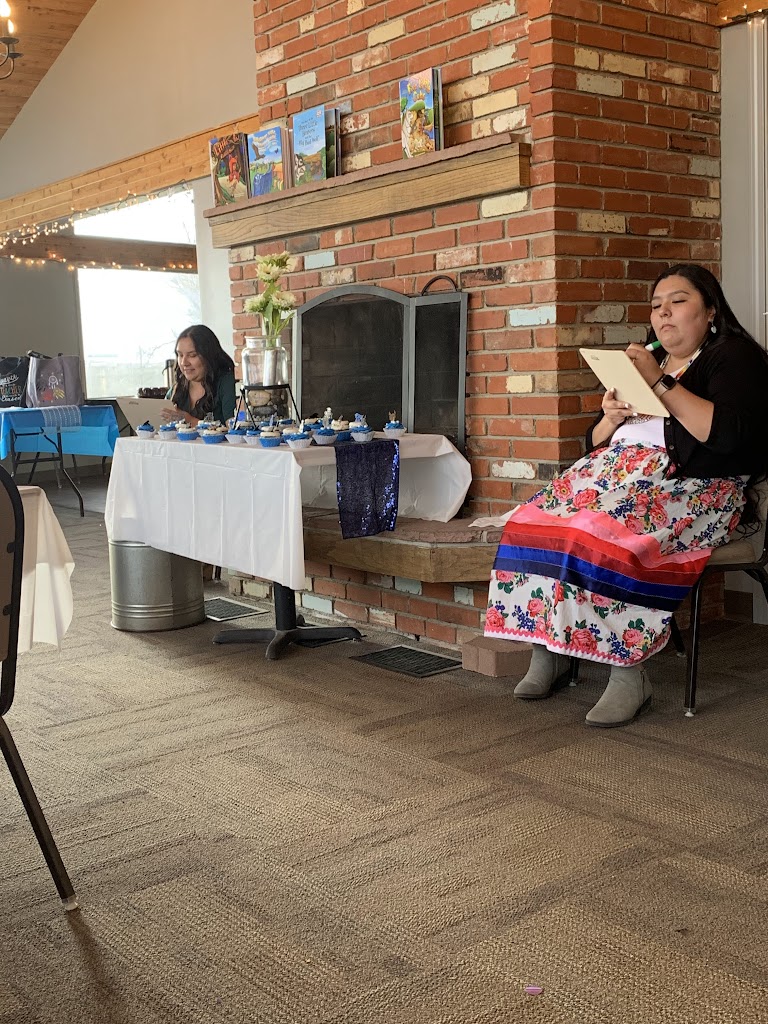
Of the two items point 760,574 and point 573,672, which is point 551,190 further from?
point 573,672

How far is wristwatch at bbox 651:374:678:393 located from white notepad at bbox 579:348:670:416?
1.7 inches

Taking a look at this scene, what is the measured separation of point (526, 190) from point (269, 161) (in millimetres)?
1470

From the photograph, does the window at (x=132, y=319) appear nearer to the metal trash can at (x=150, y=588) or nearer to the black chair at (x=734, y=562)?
the metal trash can at (x=150, y=588)

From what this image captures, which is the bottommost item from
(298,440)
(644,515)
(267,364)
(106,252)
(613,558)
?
(613,558)

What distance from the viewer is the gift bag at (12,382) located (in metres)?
8.52

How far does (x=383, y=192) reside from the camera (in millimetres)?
4246

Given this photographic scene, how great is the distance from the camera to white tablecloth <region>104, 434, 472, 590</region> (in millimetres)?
3713

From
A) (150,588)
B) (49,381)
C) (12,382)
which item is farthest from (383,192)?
(12,382)

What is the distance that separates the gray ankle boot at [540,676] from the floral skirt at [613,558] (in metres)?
0.17

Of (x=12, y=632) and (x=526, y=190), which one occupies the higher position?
(x=526, y=190)

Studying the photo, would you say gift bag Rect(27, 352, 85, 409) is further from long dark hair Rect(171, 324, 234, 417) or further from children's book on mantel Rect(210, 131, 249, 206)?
children's book on mantel Rect(210, 131, 249, 206)

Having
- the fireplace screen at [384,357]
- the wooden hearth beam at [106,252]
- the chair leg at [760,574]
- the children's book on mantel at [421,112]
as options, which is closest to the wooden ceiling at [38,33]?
the wooden hearth beam at [106,252]

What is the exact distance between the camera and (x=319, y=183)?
14.8 ft

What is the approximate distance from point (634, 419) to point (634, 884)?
63.1 inches
